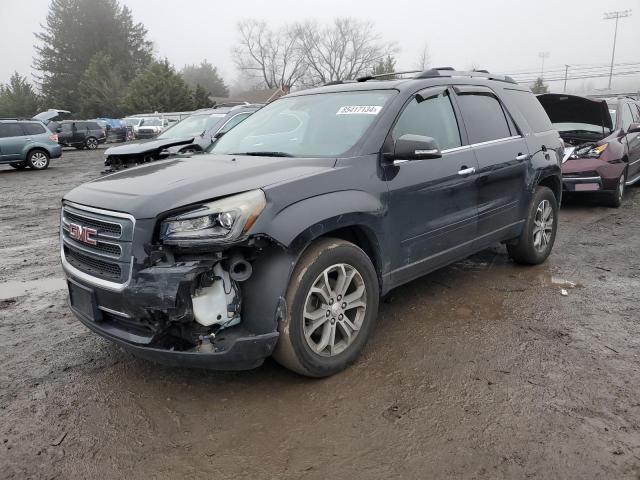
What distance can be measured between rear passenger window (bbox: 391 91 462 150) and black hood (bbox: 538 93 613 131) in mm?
5144

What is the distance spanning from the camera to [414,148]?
10.8 ft

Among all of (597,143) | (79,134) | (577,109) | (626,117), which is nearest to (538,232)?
(597,143)

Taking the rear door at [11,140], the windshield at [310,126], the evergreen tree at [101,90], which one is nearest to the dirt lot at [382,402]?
the windshield at [310,126]

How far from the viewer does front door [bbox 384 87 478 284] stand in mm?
3525

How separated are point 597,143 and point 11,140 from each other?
18.0m

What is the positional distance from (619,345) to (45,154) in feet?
65.0

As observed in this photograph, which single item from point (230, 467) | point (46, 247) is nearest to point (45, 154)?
point (46, 247)

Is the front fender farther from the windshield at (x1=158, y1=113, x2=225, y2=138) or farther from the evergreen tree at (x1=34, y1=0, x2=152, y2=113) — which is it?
the evergreen tree at (x1=34, y1=0, x2=152, y2=113)

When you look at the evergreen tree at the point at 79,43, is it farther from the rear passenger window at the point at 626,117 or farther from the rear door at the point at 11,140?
the rear passenger window at the point at 626,117

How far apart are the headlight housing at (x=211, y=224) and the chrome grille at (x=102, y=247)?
0.76 feet

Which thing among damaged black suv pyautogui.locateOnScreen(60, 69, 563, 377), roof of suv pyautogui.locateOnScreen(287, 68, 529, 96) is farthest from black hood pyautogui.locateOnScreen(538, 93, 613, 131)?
damaged black suv pyautogui.locateOnScreen(60, 69, 563, 377)

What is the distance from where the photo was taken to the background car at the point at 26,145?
57.4 ft

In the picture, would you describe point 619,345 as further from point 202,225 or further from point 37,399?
point 37,399

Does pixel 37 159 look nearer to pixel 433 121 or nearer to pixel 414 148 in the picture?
pixel 433 121
